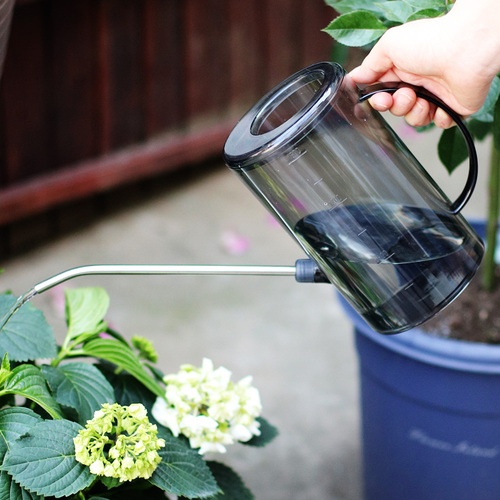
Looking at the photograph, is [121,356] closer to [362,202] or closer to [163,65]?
[362,202]

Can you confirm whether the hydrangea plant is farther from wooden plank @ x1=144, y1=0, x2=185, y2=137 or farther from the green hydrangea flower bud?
wooden plank @ x1=144, y1=0, x2=185, y2=137

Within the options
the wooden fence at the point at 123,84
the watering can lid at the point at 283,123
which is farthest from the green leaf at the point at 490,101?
the wooden fence at the point at 123,84

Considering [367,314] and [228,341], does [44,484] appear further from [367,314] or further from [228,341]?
[228,341]

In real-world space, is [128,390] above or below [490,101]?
below

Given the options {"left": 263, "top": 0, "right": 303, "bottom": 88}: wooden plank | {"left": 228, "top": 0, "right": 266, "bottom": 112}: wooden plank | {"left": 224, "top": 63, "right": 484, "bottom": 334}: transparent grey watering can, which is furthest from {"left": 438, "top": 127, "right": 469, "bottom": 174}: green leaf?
{"left": 263, "top": 0, "right": 303, "bottom": 88}: wooden plank

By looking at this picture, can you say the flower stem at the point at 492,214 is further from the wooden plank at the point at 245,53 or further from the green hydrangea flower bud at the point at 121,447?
the wooden plank at the point at 245,53

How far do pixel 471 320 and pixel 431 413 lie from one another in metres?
0.20

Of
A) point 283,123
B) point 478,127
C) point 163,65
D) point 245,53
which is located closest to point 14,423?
point 283,123

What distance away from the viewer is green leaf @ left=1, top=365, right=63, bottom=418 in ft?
2.82

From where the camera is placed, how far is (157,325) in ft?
7.59

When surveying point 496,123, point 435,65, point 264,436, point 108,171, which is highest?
point 435,65

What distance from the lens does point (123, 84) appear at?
2.67 metres

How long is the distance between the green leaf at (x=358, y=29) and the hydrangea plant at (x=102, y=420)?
1.52 ft

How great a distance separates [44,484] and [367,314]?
1.44ft
